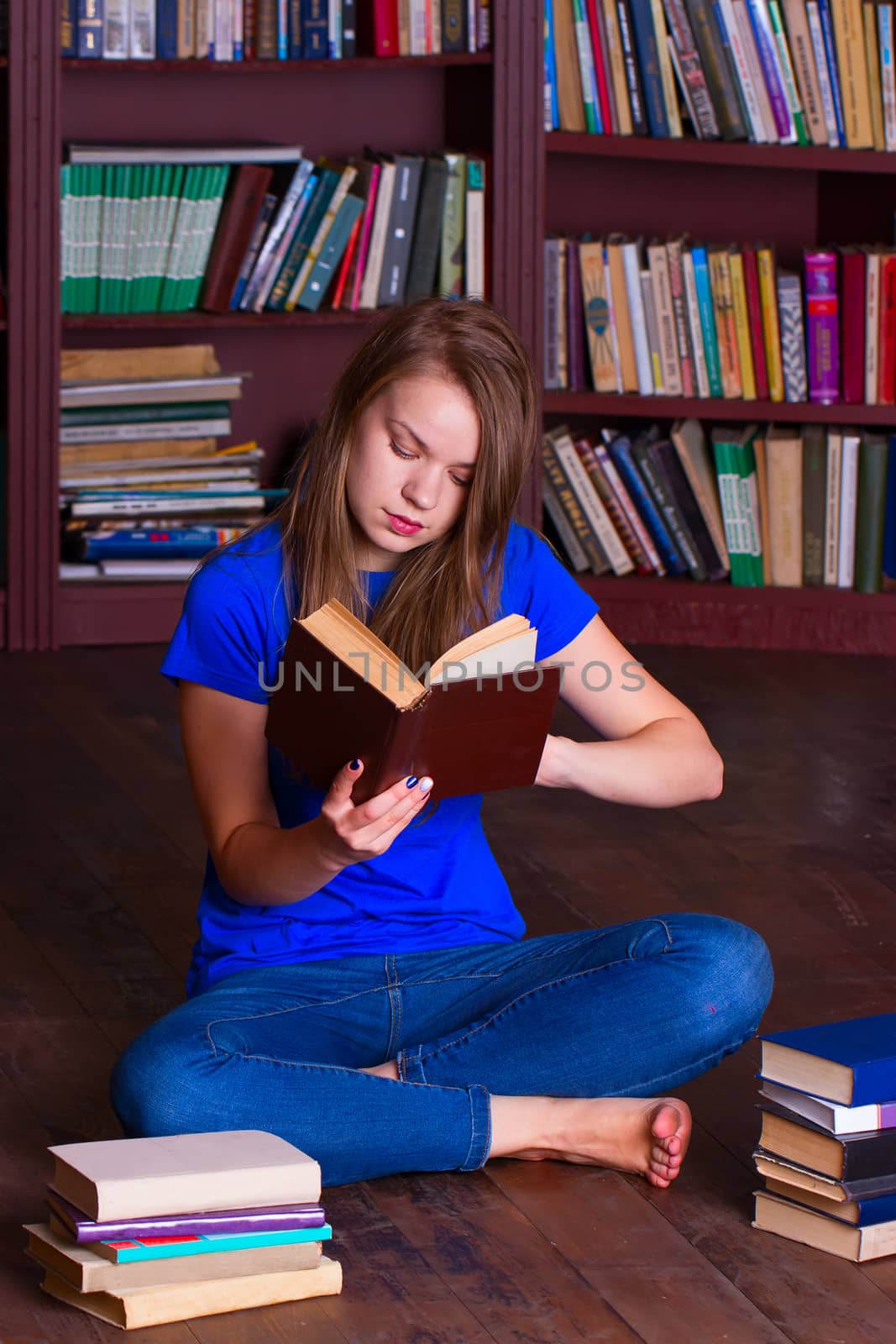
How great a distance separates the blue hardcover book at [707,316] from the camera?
375cm

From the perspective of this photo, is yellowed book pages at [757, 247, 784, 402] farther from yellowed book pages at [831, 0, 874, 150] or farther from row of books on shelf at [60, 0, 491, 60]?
row of books on shelf at [60, 0, 491, 60]

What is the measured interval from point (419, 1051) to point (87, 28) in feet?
8.35

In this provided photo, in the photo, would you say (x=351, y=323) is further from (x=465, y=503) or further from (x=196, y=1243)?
(x=196, y=1243)

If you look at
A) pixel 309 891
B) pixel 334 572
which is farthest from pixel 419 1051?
pixel 334 572

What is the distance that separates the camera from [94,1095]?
189 centimetres

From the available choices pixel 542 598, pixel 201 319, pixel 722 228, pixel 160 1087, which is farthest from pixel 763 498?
pixel 160 1087

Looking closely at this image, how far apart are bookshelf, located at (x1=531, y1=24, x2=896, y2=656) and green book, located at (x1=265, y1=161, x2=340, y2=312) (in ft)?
1.39

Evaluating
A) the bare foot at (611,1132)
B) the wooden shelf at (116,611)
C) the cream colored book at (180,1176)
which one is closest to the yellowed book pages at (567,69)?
the wooden shelf at (116,611)

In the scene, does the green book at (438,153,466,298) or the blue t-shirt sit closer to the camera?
the blue t-shirt

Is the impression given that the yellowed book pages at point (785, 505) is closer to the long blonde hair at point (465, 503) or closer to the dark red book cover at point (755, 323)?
the dark red book cover at point (755, 323)

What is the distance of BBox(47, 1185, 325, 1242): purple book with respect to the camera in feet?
4.62

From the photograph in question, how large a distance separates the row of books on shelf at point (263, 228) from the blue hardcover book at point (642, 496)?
1.41 feet

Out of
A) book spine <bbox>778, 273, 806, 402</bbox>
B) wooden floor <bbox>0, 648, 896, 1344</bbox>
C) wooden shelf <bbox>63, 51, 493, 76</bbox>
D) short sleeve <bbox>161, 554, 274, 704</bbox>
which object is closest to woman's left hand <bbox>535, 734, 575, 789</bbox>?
short sleeve <bbox>161, 554, 274, 704</bbox>

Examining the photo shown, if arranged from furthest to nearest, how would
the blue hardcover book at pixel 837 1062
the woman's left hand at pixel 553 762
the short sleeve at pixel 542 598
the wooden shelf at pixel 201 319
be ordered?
1. the wooden shelf at pixel 201 319
2. the short sleeve at pixel 542 598
3. the woman's left hand at pixel 553 762
4. the blue hardcover book at pixel 837 1062
